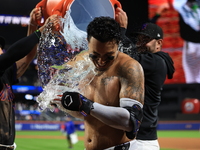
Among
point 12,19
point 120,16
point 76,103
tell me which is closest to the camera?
point 76,103

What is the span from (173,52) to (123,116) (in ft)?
54.4

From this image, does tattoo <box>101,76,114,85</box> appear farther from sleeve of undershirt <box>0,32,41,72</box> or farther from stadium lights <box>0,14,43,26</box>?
stadium lights <box>0,14,43,26</box>

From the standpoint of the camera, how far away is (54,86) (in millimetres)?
2346

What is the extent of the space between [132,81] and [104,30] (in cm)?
40

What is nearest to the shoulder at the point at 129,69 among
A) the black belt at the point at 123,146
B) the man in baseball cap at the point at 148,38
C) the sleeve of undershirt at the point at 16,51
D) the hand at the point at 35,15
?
the black belt at the point at 123,146

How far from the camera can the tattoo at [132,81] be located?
86.7 inches

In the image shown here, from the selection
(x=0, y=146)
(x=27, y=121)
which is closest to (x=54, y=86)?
(x=0, y=146)

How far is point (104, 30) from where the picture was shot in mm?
2141

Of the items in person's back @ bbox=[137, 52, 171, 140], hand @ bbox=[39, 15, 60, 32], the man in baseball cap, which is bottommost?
person's back @ bbox=[137, 52, 171, 140]

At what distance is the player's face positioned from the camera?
7.06 ft

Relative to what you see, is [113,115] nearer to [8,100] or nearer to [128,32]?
[128,32]

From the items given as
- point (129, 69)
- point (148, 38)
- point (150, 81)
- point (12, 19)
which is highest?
point (129, 69)

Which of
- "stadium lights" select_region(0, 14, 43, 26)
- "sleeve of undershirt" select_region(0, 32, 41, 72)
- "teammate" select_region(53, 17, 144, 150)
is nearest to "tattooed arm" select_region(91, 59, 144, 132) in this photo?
"teammate" select_region(53, 17, 144, 150)

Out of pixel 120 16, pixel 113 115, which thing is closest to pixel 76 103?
pixel 113 115
